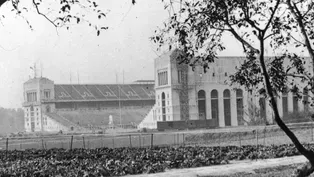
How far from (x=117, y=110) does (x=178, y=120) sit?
4798cm

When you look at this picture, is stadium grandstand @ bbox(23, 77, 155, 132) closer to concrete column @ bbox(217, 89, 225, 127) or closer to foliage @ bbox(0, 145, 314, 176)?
concrete column @ bbox(217, 89, 225, 127)

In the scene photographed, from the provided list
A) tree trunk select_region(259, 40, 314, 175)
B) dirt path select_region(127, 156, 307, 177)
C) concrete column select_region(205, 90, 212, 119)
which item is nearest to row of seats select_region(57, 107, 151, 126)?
concrete column select_region(205, 90, 212, 119)

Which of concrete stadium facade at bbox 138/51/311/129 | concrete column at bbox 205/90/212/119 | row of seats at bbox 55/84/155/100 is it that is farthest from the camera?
row of seats at bbox 55/84/155/100

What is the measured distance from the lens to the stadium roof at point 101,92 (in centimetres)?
12531

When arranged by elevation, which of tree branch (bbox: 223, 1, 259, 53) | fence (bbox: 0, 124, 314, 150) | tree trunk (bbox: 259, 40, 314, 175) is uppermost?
tree branch (bbox: 223, 1, 259, 53)

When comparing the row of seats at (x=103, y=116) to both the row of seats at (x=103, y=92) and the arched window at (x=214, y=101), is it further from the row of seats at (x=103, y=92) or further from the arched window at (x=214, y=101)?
the arched window at (x=214, y=101)

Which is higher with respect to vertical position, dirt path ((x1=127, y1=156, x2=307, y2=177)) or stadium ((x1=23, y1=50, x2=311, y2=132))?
stadium ((x1=23, y1=50, x2=311, y2=132))

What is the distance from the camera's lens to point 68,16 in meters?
9.39

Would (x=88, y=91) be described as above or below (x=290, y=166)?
above

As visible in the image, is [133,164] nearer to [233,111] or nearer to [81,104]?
[233,111]

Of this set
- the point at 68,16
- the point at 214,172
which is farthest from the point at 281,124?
the point at 214,172

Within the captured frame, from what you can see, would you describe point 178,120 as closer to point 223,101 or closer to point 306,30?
point 223,101

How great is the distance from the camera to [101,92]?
13012cm

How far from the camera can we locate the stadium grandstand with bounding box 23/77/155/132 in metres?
119
